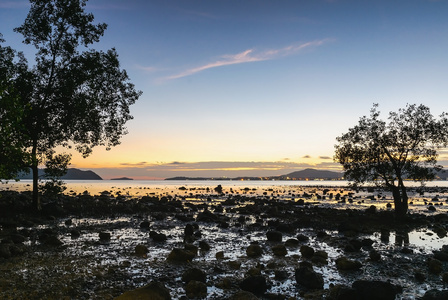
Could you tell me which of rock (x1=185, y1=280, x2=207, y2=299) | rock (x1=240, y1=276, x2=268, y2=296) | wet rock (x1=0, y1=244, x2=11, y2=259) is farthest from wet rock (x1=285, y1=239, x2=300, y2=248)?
wet rock (x1=0, y1=244, x2=11, y2=259)

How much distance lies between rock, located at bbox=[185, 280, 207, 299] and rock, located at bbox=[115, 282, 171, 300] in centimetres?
112

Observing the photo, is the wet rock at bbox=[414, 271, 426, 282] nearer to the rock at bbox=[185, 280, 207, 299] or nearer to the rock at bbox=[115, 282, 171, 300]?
the rock at bbox=[185, 280, 207, 299]

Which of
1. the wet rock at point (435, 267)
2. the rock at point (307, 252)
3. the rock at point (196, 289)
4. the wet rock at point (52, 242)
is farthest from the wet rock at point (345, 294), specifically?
the wet rock at point (52, 242)

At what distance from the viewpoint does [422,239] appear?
21406 millimetres

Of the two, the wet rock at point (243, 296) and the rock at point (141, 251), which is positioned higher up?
the wet rock at point (243, 296)

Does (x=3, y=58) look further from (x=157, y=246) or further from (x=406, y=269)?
(x=406, y=269)

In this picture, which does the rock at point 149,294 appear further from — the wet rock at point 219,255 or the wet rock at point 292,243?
the wet rock at point 292,243

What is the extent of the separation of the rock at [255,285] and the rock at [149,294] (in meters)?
2.84

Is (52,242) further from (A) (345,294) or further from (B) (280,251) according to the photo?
(A) (345,294)

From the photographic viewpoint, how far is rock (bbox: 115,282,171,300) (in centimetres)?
896

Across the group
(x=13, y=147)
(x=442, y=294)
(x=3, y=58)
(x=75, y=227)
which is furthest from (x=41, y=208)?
(x=442, y=294)

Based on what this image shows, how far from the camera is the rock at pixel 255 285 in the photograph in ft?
35.0

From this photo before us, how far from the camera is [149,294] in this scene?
9.06 meters

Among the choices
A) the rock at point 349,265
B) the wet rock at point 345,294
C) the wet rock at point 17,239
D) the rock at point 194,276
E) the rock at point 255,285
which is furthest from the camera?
the wet rock at point 17,239
